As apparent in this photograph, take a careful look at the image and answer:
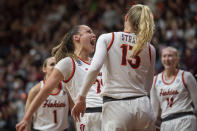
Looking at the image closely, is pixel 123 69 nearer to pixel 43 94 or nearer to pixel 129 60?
pixel 129 60

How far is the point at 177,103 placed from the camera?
19.6 ft

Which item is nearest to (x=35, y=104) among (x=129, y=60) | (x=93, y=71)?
(x=93, y=71)

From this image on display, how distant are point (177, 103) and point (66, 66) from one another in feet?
8.77

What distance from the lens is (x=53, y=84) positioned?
11.1 ft

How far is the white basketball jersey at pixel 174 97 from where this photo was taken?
19.5 ft

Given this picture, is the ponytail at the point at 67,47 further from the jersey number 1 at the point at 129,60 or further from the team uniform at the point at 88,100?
the jersey number 1 at the point at 129,60

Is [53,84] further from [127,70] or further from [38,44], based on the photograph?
[38,44]

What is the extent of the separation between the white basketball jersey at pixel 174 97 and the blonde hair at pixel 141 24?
2431mm

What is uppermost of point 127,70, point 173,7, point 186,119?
point 173,7

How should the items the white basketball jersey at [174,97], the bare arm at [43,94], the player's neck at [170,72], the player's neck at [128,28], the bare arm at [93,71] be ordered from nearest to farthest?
the bare arm at [43,94], the bare arm at [93,71], the player's neck at [128,28], the white basketball jersey at [174,97], the player's neck at [170,72]

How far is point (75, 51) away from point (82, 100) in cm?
144

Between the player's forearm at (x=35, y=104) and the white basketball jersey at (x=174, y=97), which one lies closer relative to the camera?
the player's forearm at (x=35, y=104)

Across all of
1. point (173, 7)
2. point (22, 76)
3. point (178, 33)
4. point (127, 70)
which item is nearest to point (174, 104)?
point (127, 70)

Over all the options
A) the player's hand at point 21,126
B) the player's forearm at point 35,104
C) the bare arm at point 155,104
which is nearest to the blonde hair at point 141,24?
the player's forearm at point 35,104
